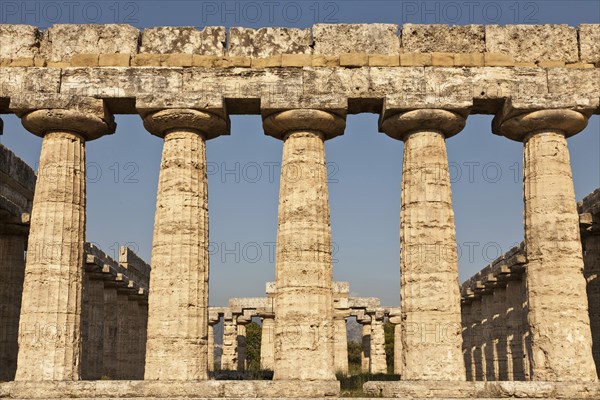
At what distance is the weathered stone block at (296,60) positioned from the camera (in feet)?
80.6

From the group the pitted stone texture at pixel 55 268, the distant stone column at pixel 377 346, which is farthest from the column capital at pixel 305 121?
the distant stone column at pixel 377 346

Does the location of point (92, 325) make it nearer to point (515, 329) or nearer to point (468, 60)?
point (515, 329)

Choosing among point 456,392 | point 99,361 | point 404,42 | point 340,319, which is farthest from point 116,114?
point 340,319

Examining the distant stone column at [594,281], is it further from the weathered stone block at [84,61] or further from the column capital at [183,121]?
the weathered stone block at [84,61]

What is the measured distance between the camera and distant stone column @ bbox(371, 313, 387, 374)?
5881 cm

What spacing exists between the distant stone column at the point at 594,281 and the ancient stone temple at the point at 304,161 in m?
9.44

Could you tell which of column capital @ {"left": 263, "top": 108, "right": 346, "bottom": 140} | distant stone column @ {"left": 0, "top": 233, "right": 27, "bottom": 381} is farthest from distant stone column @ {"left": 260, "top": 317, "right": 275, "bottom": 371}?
column capital @ {"left": 263, "top": 108, "right": 346, "bottom": 140}

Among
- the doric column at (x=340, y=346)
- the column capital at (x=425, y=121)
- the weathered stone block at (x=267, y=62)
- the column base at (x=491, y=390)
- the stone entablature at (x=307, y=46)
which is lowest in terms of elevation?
the column base at (x=491, y=390)

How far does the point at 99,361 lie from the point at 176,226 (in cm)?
2147

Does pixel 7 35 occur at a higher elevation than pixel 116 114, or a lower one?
higher

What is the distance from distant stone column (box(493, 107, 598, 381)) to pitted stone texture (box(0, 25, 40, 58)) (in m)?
15.3

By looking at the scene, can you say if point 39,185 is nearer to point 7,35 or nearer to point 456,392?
point 7,35

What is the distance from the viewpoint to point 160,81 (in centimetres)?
2430

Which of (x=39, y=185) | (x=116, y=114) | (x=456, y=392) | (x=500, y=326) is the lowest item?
(x=456, y=392)
